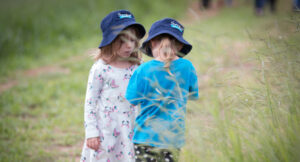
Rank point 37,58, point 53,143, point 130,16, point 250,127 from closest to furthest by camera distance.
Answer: point 250,127
point 130,16
point 53,143
point 37,58

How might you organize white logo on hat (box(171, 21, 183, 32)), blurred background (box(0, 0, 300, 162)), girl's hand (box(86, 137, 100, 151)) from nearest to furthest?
blurred background (box(0, 0, 300, 162)) → white logo on hat (box(171, 21, 183, 32)) → girl's hand (box(86, 137, 100, 151))

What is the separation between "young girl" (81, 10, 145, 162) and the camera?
2.38 meters

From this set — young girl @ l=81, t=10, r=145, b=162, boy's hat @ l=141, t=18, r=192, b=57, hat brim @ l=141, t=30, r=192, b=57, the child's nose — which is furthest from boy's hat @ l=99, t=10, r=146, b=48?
boy's hat @ l=141, t=18, r=192, b=57

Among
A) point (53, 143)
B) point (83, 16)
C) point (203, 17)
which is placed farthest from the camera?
point (203, 17)

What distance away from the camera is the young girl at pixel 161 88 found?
202 centimetres

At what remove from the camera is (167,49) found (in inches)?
81.8

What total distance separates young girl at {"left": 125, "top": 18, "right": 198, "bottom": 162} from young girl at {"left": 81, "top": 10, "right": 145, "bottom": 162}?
0.27 metres

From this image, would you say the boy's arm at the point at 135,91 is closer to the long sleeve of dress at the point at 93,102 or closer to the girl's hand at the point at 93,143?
the long sleeve of dress at the point at 93,102

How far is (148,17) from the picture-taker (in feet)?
41.2

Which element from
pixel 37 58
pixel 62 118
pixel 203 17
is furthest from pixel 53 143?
pixel 203 17

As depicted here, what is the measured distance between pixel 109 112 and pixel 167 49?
702 millimetres

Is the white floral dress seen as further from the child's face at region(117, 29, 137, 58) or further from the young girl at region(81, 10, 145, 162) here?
the child's face at region(117, 29, 137, 58)

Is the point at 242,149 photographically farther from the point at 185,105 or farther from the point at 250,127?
the point at 185,105

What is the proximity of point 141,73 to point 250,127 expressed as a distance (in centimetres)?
78
